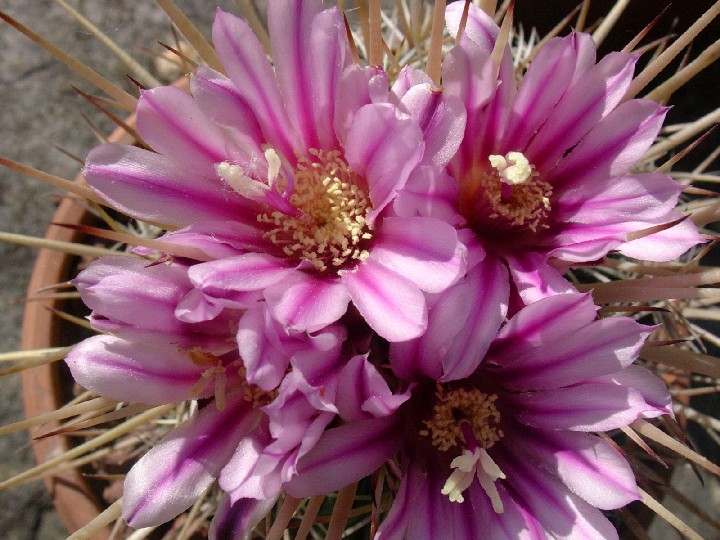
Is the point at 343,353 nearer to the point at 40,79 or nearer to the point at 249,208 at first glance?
the point at 249,208

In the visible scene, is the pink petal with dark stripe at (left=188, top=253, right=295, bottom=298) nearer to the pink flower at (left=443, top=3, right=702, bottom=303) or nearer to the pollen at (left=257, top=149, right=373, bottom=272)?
the pollen at (left=257, top=149, right=373, bottom=272)

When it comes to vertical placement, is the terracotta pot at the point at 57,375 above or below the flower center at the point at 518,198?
below

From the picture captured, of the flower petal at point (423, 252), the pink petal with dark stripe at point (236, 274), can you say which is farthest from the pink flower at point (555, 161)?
the pink petal with dark stripe at point (236, 274)

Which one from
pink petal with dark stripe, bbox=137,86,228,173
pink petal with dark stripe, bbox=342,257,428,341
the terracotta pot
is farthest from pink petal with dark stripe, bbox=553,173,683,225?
the terracotta pot

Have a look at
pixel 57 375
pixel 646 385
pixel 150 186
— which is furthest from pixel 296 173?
pixel 57 375

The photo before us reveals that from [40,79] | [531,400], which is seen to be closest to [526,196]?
[531,400]

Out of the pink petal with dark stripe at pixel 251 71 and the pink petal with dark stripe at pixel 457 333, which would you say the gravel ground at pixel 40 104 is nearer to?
the pink petal with dark stripe at pixel 251 71
